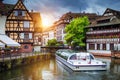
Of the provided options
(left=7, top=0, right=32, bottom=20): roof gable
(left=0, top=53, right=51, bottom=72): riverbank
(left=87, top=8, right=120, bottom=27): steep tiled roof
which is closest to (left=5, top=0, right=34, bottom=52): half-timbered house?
(left=7, top=0, right=32, bottom=20): roof gable

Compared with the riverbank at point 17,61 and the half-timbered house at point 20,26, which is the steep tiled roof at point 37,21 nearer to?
the half-timbered house at point 20,26

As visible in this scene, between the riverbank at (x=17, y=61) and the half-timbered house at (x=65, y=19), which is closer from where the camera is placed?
the riverbank at (x=17, y=61)

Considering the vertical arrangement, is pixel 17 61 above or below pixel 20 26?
below

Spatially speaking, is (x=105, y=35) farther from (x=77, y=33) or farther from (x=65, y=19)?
(x=65, y=19)

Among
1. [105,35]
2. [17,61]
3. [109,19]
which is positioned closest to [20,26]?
[105,35]

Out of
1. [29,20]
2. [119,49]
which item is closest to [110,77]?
[119,49]

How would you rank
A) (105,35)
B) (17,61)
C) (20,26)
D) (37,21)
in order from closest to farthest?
(17,61) < (20,26) < (105,35) < (37,21)

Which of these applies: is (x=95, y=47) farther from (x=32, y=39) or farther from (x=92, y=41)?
(x=32, y=39)

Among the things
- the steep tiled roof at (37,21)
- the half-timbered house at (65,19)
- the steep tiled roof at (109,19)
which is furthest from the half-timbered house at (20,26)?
the half-timbered house at (65,19)

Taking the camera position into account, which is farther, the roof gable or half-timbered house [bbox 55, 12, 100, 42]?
half-timbered house [bbox 55, 12, 100, 42]

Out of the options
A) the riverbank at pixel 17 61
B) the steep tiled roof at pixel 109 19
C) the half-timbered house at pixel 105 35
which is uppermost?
the steep tiled roof at pixel 109 19

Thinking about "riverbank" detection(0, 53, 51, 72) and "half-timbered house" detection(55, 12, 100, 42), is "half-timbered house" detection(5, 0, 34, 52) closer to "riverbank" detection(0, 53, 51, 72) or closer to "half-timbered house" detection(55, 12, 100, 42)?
"riverbank" detection(0, 53, 51, 72)

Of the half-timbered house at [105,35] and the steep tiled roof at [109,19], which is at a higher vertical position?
the steep tiled roof at [109,19]

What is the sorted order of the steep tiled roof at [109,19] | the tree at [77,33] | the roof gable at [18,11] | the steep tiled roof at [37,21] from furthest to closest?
1. the steep tiled roof at [37,21]
2. the tree at [77,33]
3. the steep tiled roof at [109,19]
4. the roof gable at [18,11]
